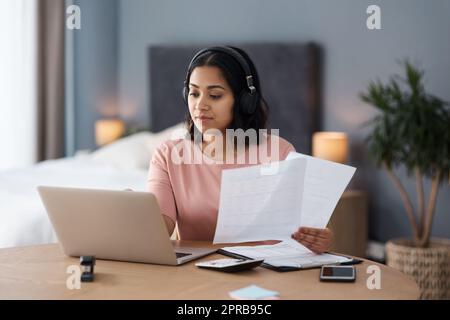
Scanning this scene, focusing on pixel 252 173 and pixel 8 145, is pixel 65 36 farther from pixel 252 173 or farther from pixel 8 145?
pixel 252 173

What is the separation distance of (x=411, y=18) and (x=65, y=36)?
106 inches

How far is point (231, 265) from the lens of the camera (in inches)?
60.0

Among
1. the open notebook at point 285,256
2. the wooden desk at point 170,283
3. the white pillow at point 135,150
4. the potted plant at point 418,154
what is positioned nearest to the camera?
the wooden desk at point 170,283

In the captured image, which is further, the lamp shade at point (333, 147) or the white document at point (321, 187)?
the lamp shade at point (333, 147)

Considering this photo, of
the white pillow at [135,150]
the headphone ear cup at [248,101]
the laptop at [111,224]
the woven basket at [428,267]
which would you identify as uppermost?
the headphone ear cup at [248,101]

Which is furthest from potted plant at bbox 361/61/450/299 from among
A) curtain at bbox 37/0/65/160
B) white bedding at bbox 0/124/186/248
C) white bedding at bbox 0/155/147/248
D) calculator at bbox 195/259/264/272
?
curtain at bbox 37/0/65/160

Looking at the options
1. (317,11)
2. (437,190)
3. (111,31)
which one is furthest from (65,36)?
(437,190)

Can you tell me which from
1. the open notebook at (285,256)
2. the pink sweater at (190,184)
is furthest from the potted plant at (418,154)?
the open notebook at (285,256)

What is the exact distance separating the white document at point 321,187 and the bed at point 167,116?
1.76 meters

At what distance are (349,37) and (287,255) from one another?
2.71 meters

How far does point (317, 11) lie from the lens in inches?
169

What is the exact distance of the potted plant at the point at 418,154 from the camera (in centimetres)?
343

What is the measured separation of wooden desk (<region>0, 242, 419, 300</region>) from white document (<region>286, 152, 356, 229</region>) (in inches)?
5.9

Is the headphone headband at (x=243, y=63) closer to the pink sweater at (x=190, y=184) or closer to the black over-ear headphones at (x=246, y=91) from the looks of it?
the black over-ear headphones at (x=246, y=91)
